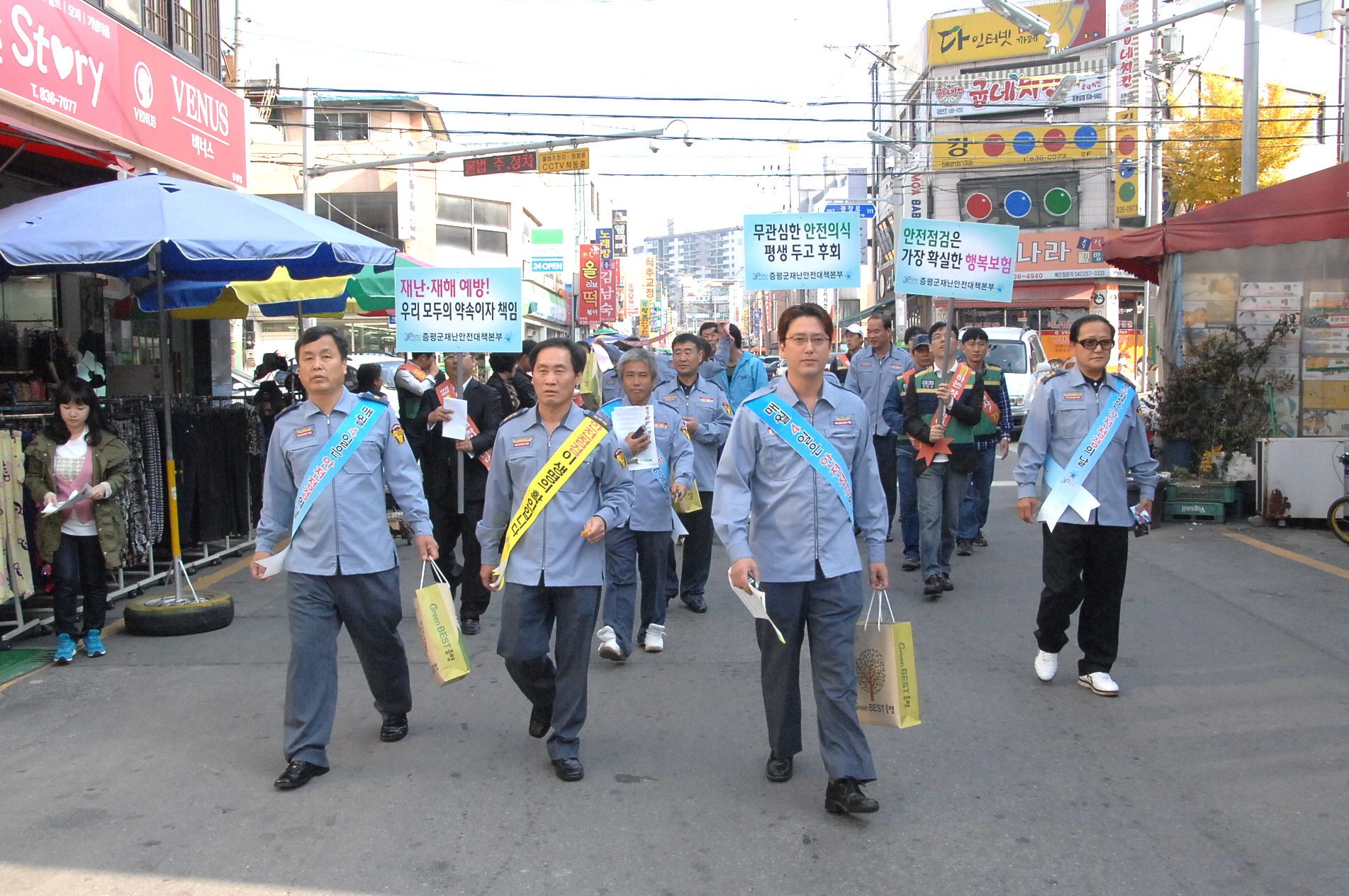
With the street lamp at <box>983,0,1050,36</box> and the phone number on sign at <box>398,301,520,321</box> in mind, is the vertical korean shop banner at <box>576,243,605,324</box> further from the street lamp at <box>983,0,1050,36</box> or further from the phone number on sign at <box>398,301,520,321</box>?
the phone number on sign at <box>398,301,520,321</box>

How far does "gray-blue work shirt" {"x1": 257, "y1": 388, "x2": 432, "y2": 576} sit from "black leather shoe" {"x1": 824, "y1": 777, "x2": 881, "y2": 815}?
6.68 ft

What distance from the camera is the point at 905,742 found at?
5.03m

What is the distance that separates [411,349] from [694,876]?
200 inches

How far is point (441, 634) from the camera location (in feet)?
15.7

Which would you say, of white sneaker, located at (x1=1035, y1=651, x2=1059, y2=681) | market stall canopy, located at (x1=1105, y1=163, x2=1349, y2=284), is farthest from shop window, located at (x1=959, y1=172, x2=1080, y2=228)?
white sneaker, located at (x1=1035, y1=651, x2=1059, y2=681)

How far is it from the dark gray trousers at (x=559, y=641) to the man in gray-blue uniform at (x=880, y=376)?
5.45 metres

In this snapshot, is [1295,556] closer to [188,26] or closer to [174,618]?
[174,618]

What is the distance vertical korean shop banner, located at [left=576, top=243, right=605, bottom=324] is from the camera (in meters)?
47.3

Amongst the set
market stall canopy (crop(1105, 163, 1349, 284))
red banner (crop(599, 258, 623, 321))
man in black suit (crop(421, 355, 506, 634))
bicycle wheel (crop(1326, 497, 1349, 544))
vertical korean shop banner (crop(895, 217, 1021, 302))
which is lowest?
bicycle wheel (crop(1326, 497, 1349, 544))

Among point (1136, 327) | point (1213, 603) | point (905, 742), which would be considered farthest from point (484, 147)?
point (1136, 327)

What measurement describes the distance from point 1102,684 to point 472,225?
3111 cm

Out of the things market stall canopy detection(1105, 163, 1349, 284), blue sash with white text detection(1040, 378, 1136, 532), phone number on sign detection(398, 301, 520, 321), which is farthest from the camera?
market stall canopy detection(1105, 163, 1349, 284)

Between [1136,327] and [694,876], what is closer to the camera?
[694,876]

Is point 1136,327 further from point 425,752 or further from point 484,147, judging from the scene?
point 425,752
